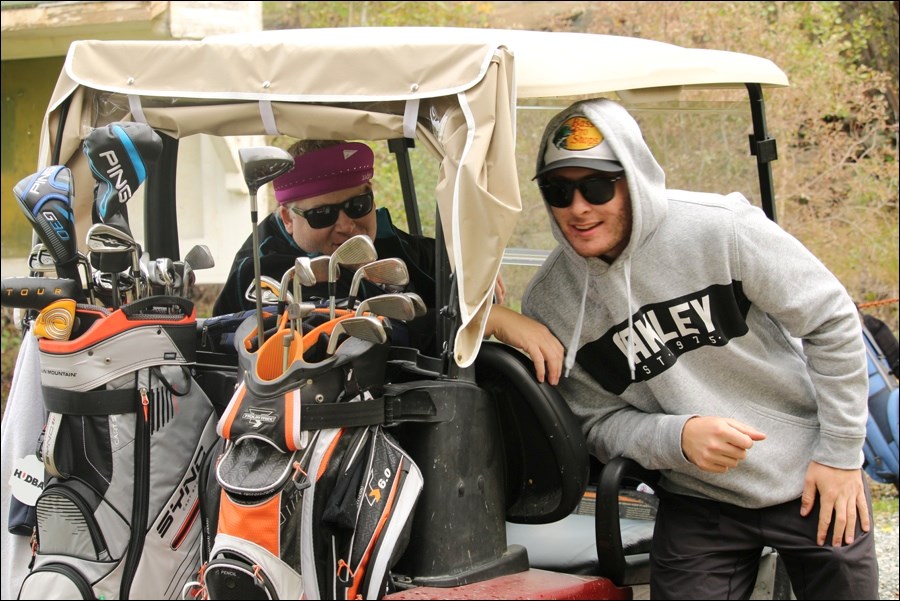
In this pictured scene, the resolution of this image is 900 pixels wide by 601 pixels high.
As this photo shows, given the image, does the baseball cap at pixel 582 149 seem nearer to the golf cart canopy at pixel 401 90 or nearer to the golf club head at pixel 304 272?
the golf cart canopy at pixel 401 90

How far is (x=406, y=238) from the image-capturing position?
3.50m

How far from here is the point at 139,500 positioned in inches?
98.3

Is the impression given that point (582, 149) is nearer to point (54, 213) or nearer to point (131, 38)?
point (54, 213)

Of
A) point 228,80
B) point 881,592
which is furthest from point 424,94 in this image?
point 881,592

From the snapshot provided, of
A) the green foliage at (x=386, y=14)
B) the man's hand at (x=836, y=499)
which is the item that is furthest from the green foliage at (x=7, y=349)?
the man's hand at (x=836, y=499)

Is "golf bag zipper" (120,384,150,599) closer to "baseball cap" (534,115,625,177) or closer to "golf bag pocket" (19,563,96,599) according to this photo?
"golf bag pocket" (19,563,96,599)

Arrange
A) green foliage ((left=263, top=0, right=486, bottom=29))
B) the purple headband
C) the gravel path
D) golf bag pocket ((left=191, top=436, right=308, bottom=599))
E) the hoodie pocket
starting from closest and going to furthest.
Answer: golf bag pocket ((left=191, top=436, right=308, bottom=599))
the hoodie pocket
the purple headband
the gravel path
green foliage ((left=263, top=0, right=486, bottom=29))

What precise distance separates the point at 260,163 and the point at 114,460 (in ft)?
2.63

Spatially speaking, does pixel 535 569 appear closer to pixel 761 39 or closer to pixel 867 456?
pixel 867 456

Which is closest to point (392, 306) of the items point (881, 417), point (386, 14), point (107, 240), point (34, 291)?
point (107, 240)

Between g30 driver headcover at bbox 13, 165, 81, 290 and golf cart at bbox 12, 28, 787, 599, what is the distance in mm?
176

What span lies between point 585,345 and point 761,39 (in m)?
5.44

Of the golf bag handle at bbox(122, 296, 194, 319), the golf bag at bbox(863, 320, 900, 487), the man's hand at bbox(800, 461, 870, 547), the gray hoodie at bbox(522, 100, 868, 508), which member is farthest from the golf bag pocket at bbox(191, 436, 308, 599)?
the golf bag at bbox(863, 320, 900, 487)

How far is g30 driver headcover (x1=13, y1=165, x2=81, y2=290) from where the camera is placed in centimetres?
250
